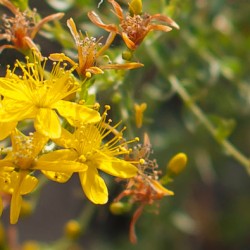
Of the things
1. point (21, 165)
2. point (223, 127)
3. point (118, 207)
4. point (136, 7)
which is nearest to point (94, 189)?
point (21, 165)

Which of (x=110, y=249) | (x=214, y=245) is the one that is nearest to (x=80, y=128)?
(x=110, y=249)

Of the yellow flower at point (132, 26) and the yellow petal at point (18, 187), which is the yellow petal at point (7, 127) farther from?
the yellow flower at point (132, 26)

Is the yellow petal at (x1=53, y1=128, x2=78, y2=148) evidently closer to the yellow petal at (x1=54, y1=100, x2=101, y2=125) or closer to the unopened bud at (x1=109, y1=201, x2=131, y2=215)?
the yellow petal at (x1=54, y1=100, x2=101, y2=125)

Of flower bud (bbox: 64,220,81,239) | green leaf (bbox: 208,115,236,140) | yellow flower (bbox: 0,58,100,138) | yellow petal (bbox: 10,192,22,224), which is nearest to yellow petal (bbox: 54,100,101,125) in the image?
yellow flower (bbox: 0,58,100,138)

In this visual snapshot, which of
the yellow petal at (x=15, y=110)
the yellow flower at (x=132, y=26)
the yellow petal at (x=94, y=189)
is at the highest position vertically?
the yellow flower at (x=132, y=26)

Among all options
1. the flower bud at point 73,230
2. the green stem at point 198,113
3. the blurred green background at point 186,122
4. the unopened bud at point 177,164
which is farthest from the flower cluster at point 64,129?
the flower bud at point 73,230

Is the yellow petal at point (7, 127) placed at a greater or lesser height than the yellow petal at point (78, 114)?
lesser

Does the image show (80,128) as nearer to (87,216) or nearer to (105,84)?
(105,84)
